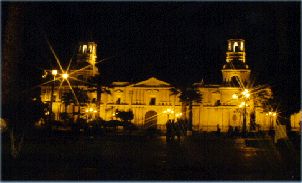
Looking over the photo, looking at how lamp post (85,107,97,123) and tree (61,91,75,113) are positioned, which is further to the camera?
lamp post (85,107,97,123)

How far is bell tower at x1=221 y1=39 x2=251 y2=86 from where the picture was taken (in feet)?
280

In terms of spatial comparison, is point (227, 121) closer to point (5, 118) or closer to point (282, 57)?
point (282, 57)

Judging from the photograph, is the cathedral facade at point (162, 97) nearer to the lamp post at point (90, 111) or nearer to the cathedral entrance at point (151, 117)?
the cathedral entrance at point (151, 117)

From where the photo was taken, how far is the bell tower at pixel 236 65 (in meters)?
85.4

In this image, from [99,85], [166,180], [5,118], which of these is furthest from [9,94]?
[99,85]

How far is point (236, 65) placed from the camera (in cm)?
8775

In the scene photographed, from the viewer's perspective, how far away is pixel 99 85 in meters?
75.6

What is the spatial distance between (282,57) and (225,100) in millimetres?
71755

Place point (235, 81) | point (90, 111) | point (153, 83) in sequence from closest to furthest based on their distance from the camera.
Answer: point (90, 111) < point (235, 81) < point (153, 83)

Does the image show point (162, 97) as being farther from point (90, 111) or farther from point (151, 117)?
point (90, 111)

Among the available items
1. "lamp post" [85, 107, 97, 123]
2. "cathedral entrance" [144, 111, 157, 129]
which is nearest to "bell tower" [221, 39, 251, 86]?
"cathedral entrance" [144, 111, 157, 129]

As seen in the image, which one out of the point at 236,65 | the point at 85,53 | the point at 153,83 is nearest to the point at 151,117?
the point at 153,83

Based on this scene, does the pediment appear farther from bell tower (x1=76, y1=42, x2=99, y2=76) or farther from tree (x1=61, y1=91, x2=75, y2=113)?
tree (x1=61, y1=91, x2=75, y2=113)

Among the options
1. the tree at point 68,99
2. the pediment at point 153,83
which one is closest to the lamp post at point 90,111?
the tree at point 68,99
